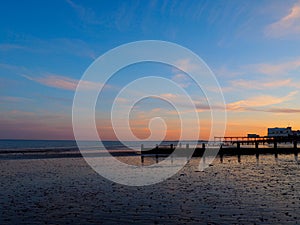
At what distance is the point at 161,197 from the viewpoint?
2175cm

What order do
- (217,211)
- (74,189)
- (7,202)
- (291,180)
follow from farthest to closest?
(291,180) < (74,189) < (7,202) < (217,211)

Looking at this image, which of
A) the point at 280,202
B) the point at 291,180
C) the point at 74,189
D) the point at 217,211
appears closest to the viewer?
the point at 217,211

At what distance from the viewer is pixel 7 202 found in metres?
20.4

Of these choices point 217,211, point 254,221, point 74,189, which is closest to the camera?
point 254,221

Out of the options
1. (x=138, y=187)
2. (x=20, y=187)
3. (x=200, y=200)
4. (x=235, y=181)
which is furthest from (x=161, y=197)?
(x=20, y=187)

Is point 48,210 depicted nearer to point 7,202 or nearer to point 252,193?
point 7,202

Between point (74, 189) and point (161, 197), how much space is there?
754 centimetres

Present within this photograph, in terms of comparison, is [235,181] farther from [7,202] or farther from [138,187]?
[7,202]

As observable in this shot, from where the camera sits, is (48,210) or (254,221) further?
(48,210)

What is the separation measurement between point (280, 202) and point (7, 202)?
16.4m

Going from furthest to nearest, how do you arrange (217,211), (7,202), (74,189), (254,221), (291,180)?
(291,180)
(74,189)
(7,202)
(217,211)
(254,221)

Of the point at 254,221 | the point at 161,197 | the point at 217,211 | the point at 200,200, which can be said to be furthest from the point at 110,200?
the point at 254,221

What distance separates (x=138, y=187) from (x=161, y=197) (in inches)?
196

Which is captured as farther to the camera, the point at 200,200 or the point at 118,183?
the point at 118,183
